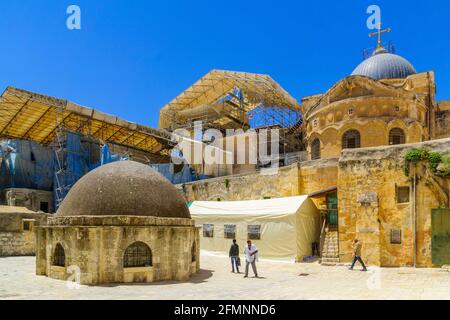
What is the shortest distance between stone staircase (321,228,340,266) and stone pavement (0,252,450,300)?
166 centimetres

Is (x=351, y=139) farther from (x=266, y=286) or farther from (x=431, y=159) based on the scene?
(x=266, y=286)

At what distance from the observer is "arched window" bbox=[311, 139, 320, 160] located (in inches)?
996

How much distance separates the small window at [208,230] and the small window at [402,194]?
10033 millimetres

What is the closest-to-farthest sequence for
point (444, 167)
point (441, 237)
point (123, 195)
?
point (123, 195)
point (441, 237)
point (444, 167)

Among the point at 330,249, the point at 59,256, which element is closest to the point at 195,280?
the point at 59,256

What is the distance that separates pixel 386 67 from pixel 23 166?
30.9 m

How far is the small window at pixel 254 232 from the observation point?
18703mm

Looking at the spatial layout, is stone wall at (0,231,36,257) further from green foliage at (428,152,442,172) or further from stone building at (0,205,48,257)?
green foliage at (428,152,442,172)

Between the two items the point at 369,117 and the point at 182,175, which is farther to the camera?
the point at 182,175

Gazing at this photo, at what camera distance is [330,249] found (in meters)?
17.1

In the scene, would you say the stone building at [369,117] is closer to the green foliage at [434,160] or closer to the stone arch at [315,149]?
the stone arch at [315,149]

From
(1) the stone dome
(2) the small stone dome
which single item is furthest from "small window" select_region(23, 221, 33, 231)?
(1) the stone dome
